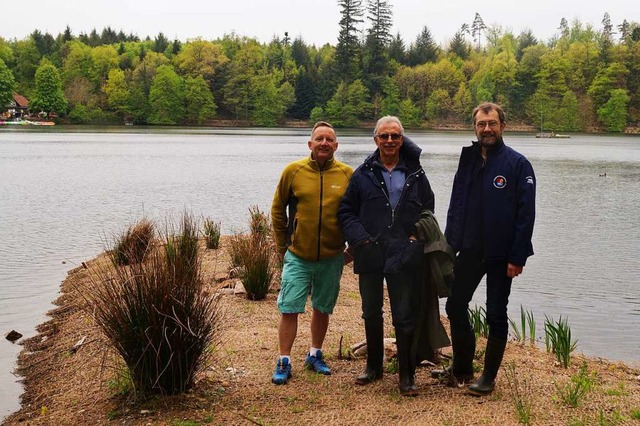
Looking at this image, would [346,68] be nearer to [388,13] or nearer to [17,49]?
[388,13]

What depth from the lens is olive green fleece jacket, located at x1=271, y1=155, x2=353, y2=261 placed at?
15.2 feet

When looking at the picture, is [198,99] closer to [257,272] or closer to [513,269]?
[257,272]

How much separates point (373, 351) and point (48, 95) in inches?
4004

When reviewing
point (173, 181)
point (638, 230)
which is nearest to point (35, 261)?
point (638, 230)

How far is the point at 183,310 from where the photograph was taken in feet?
14.0

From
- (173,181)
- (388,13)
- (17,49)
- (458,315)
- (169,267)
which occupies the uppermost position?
(388,13)

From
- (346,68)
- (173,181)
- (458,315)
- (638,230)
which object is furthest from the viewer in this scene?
(346,68)

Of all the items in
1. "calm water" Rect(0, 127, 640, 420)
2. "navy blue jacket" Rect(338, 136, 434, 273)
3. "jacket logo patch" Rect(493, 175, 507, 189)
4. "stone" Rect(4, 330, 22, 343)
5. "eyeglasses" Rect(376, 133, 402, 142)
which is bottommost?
"calm water" Rect(0, 127, 640, 420)

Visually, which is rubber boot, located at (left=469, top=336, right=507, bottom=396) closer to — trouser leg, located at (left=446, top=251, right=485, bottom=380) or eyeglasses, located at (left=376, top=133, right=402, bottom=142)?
trouser leg, located at (left=446, top=251, right=485, bottom=380)

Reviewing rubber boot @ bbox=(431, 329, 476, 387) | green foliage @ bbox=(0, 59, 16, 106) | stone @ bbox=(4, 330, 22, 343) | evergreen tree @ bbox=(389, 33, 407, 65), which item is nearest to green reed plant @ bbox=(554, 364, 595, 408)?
rubber boot @ bbox=(431, 329, 476, 387)

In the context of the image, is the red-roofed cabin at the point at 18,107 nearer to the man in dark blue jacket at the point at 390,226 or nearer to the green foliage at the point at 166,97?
the green foliage at the point at 166,97

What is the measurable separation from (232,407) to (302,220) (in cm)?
136

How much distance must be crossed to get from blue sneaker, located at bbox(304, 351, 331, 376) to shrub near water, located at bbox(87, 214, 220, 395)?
0.91 metres

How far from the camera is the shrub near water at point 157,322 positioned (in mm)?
4188
